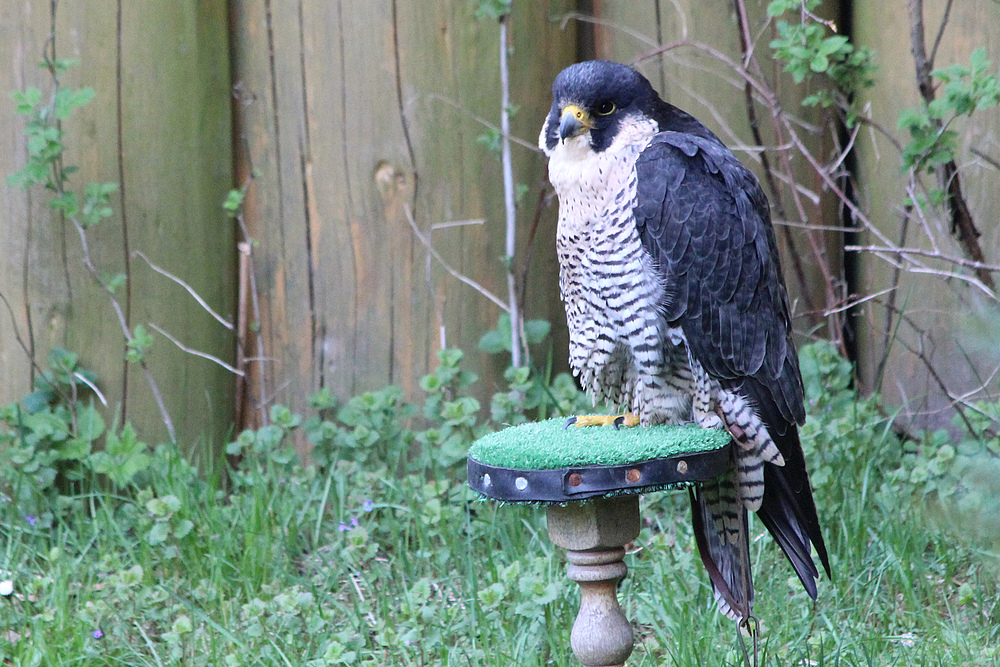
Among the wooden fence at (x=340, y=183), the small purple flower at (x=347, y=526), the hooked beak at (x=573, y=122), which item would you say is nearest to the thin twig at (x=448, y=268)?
the wooden fence at (x=340, y=183)

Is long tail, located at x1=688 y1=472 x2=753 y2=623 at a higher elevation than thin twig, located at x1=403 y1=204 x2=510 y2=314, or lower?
lower

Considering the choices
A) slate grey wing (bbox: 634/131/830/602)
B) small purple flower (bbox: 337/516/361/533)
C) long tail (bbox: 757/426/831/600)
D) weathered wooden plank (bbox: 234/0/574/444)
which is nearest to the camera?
slate grey wing (bbox: 634/131/830/602)

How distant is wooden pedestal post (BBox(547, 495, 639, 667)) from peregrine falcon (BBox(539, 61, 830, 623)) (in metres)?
0.34

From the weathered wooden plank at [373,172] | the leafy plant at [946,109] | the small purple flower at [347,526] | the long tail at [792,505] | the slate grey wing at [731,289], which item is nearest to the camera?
the slate grey wing at [731,289]

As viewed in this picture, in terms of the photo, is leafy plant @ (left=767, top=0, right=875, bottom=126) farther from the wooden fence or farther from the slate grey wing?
the slate grey wing

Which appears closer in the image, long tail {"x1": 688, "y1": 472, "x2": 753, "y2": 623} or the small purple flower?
long tail {"x1": 688, "y1": 472, "x2": 753, "y2": 623}

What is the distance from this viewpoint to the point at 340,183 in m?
3.51

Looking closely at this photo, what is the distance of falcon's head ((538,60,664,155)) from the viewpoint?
2275mm

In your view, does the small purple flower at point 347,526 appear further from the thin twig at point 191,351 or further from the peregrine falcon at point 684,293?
the peregrine falcon at point 684,293

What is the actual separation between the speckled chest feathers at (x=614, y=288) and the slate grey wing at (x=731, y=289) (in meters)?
0.04

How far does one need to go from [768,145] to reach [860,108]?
0.34 m

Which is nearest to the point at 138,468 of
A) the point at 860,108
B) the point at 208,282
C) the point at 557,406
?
the point at 208,282

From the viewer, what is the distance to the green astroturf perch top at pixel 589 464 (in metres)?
1.97

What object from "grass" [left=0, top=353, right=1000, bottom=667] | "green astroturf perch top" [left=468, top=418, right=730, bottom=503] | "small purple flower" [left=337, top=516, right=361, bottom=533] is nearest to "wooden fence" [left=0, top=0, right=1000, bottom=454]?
"grass" [left=0, top=353, right=1000, bottom=667]
